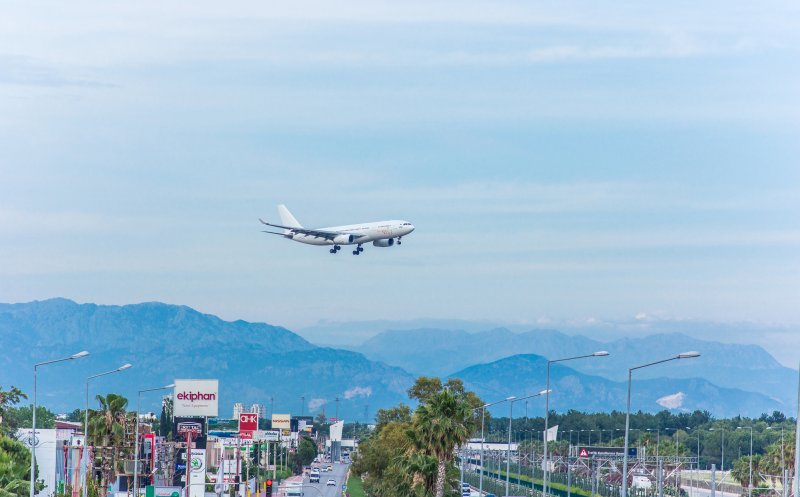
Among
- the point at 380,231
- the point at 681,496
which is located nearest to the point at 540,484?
the point at 681,496

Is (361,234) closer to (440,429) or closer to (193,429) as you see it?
(193,429)

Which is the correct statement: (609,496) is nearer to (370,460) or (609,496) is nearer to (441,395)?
(370,460)

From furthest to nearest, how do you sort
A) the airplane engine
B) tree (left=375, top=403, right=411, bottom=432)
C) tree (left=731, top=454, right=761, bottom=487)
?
tree (left=731, top=454, right=761, bottom=487), the airplane engine, tree (left=375, top=403, right=411, bottom=432)

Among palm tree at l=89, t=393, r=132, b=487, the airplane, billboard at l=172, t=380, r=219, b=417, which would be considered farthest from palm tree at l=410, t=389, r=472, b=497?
billboard at l=172, t=380, r=219, b=417

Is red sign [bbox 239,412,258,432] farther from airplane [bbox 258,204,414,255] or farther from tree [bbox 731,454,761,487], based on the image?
tree [bbox 731,454,761,487]

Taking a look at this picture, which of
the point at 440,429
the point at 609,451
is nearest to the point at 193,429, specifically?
the point at 609,451

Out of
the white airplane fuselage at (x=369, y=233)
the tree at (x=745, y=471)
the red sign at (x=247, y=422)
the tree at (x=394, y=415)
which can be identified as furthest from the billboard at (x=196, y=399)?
the tree at (x=745, y=471)

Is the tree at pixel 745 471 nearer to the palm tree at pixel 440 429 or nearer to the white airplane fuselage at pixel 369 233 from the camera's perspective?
A: the white airplane fuselage at pixel 369 233
